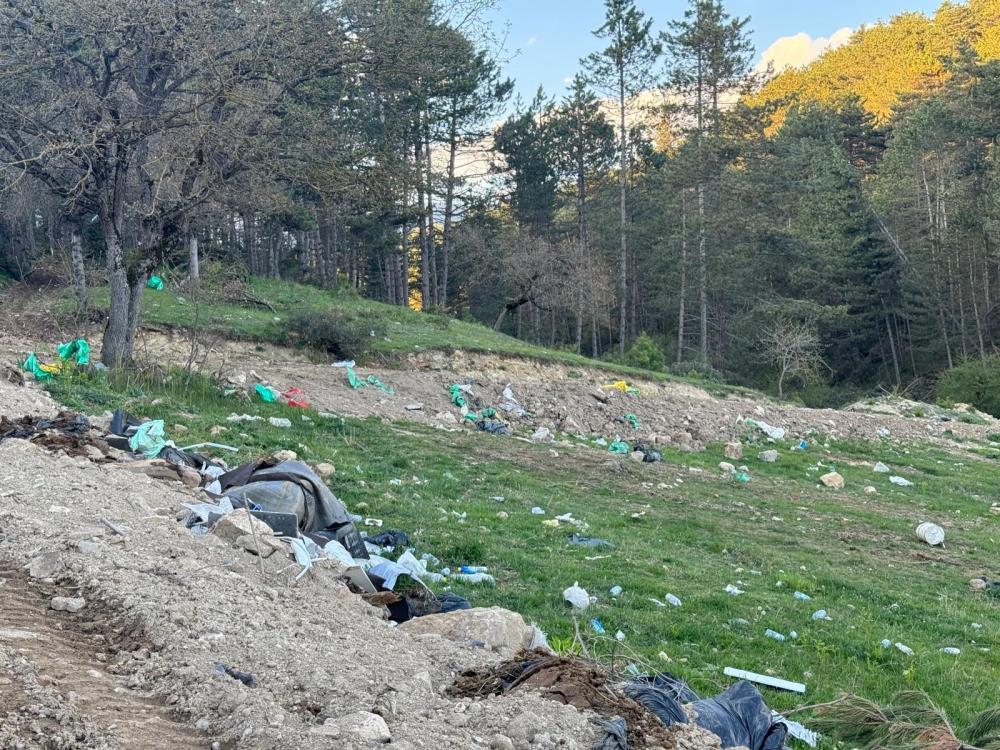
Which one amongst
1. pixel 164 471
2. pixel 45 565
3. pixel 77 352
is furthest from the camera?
pixel 77 352

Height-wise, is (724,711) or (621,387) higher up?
(724,711)

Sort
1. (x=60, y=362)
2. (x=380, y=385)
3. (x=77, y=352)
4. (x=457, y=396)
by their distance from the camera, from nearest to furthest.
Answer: (x=60, y=362)
(x=77, y=352)
(x=380, y=385)
(x=457, y=396)

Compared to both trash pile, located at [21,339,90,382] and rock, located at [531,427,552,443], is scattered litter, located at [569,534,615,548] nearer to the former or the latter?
→ rock, located at [531,427,552,443]

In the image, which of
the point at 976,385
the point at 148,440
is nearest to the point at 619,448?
the point at 148,440

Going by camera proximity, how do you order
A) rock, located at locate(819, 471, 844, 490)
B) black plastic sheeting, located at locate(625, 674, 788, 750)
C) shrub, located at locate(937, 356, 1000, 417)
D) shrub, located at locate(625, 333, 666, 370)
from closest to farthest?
1. black plastic sheeting, located at locate(625, 674, 788, 750)
2. rock, located at locate(819, 471, 844, 490)
3. shrub, located at locate(937, 356, 1000, 417)
4. shrub, located at locate(625, 333, 666, 370)

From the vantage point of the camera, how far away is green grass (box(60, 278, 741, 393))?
725 inches

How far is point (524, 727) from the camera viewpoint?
122 inches

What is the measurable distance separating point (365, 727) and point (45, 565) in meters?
2.25

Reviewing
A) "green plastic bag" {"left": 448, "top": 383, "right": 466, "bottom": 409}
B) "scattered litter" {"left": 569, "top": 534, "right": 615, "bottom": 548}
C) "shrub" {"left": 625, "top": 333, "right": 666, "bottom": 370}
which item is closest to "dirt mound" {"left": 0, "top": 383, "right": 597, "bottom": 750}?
"scattered litter" {"left": 569, "top": 534, "right": 615, "bottom": 548}

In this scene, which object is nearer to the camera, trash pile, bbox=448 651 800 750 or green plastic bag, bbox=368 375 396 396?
trash pile, bbox=448 651 800 750

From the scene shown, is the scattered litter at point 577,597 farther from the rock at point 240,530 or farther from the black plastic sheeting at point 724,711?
the rock at point 240,530

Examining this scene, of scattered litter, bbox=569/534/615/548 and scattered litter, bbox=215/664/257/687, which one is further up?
scattered litter, bbox=215/664/257/687

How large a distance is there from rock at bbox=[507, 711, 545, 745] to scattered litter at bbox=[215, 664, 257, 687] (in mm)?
1004

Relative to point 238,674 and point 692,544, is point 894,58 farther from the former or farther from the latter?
point 238,674
